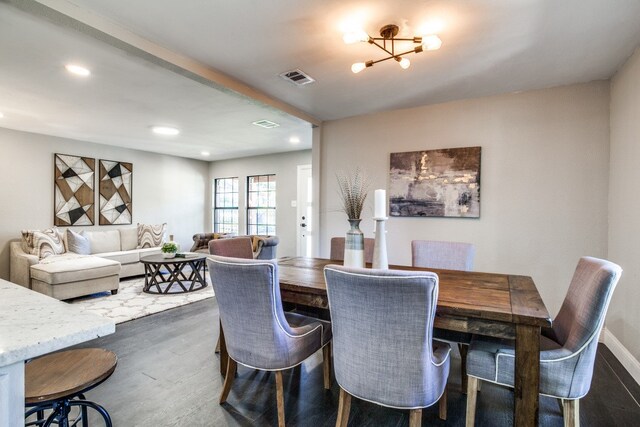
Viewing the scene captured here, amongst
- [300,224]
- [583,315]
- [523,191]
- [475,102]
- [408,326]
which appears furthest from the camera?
[300,224]

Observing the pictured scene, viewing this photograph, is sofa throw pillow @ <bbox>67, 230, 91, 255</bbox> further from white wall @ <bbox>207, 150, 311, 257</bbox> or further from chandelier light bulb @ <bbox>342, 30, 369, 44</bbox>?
chandelier light bulb @ <bbox>342, 30, 369, 44</bbox>

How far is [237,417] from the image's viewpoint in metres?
1.79

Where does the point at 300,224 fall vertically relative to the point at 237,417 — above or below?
above

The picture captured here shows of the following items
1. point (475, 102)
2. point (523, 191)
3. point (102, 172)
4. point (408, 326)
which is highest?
point (475, 102)

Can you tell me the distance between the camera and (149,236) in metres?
5.89

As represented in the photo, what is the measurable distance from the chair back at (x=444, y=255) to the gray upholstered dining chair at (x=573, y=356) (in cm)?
94

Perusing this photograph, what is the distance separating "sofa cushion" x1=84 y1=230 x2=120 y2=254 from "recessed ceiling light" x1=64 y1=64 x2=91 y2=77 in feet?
11.2

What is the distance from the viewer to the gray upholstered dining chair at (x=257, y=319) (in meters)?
1.54

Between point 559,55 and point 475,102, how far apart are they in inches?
37.5

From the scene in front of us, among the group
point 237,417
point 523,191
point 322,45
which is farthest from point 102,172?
point 523,191

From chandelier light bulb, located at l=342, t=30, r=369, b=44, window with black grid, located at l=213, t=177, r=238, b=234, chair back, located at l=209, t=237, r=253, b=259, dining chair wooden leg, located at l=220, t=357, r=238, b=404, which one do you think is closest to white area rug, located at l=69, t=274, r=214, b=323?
chair back, located at l=209, t=237, r=253, b=259

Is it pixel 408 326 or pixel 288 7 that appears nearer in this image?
pixel 408 326

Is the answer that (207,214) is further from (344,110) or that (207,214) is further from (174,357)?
(174,357)

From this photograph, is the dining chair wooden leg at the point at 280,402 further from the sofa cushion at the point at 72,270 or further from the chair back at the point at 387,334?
the sofa cushion at the point at 72,270
